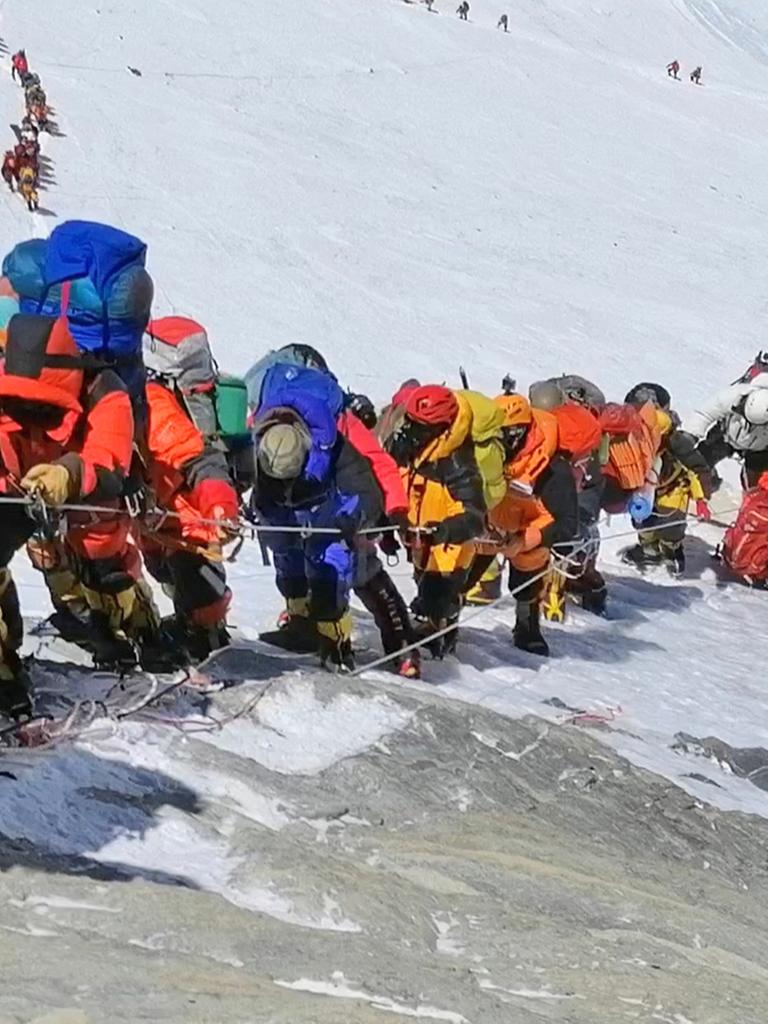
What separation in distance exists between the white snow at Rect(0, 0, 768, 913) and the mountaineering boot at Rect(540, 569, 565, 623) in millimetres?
170

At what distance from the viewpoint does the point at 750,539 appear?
12594 millimetres

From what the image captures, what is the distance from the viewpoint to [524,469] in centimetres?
900

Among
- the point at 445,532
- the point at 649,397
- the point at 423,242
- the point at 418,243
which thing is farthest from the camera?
the point at 423,242

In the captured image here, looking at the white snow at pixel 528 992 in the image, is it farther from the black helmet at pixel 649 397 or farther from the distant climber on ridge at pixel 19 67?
the distant climber on ridge at pixel 19 67

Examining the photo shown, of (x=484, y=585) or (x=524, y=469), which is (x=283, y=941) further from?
(x=484, y=585)

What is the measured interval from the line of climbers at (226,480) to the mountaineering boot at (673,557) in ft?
7.87

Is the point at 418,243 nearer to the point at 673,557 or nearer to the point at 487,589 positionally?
the point at 673,557

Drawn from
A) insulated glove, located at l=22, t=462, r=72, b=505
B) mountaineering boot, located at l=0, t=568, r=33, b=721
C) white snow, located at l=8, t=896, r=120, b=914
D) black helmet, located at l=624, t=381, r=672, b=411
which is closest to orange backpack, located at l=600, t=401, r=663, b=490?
black helmet, located at l=624, t=381, r=672, b=411

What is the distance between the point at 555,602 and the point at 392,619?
10.2 ft

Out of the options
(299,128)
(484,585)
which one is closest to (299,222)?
(299,128)

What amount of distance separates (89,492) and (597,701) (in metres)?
4.38

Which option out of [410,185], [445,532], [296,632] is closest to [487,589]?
[445,532]

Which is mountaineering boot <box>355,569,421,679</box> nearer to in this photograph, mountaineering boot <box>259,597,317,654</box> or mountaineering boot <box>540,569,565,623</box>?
mountaineering boot <box>259,597,317,654</box>

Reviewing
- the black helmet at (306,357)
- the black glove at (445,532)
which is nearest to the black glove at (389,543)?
the black glove at (445,532)
